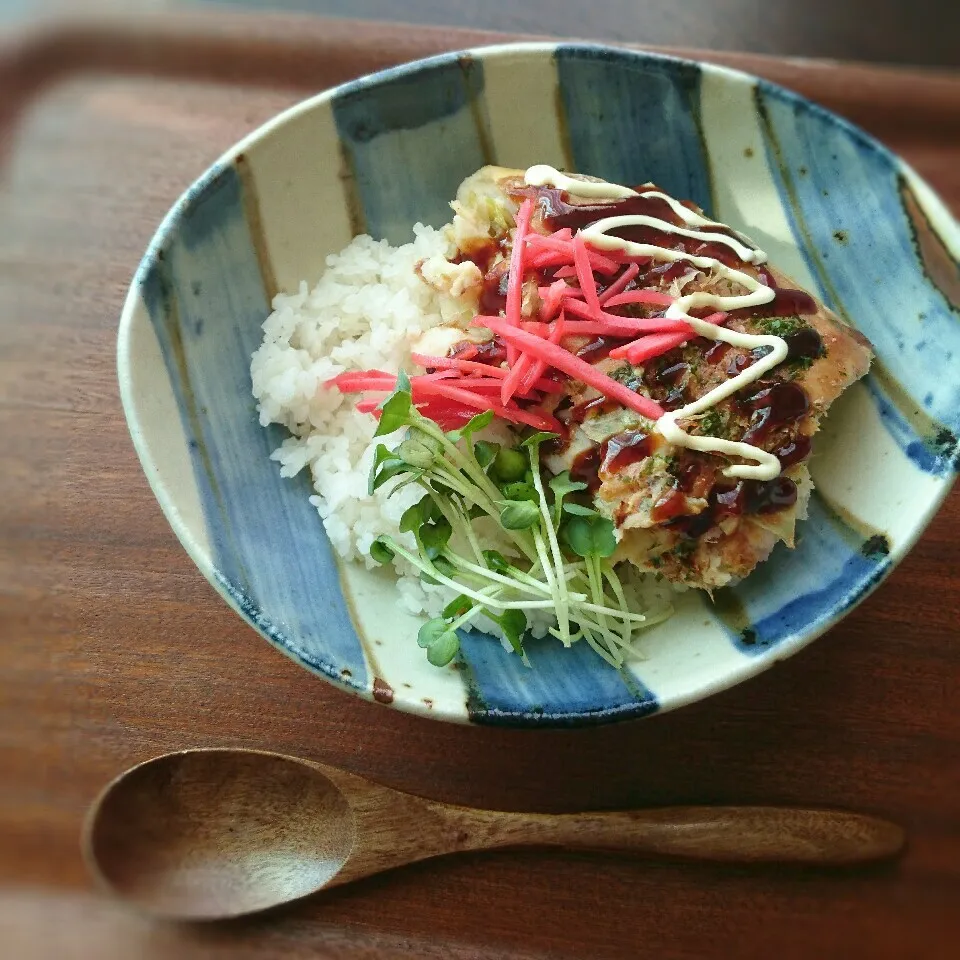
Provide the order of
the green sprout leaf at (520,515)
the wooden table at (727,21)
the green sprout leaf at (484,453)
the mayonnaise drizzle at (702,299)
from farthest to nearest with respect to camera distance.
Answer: the wooden table at (727,21), the green sprout leaf at (484,453), the green sprout leaf at (520,515), the mayonnaise drizzle at (702,299)

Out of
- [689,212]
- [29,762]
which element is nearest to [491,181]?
[689,212]

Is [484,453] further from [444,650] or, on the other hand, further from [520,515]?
[444,650]

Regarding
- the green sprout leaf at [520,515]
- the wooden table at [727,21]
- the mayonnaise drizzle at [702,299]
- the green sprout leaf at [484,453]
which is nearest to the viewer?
the mayonnaise drizzle at [702,299]

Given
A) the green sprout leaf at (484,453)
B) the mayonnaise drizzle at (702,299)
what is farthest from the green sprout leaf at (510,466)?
the mayonnaise drizzle at (702,299)

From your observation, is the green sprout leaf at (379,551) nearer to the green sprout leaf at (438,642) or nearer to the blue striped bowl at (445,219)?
the blue striped bowl at (445,219)

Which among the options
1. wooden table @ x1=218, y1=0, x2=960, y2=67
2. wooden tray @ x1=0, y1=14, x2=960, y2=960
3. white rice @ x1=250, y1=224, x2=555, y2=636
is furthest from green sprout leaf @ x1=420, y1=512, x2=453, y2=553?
wooden table @ x1=218, y1=0, x2=960, y2=67

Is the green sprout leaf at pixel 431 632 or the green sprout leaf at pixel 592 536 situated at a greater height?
the green sprout leaf at pixel 592 536

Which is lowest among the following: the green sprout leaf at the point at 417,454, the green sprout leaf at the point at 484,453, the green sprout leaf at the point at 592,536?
the green sprout leaf at the point at 592,536
